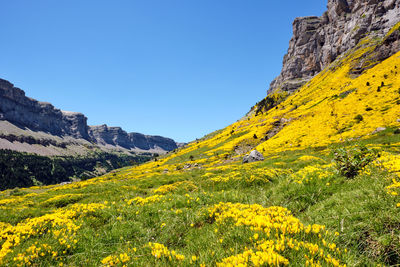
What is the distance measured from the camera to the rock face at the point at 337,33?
109m

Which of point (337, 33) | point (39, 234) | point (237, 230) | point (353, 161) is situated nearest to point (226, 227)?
point (237, 230)

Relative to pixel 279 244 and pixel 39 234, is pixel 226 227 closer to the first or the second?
pixel 279 244

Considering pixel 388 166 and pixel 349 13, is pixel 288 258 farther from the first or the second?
pixel 349 13

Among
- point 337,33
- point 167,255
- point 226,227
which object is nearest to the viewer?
point 167,255

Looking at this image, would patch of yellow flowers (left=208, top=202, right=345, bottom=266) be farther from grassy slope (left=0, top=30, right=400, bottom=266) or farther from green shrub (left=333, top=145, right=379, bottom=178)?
green shrub (left=333, top=145, right=379, bottom=178)

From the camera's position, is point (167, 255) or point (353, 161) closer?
point (167, 255)

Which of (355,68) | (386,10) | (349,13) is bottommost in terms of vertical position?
(355,68)

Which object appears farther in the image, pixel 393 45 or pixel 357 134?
pixel 393 45

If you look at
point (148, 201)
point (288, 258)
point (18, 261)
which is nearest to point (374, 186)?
point (288, 258)

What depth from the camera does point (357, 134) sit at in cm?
3288

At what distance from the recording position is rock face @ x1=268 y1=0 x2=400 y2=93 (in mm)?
109450

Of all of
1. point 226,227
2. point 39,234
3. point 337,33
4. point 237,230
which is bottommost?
point 226,227

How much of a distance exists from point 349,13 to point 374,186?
8364 inches

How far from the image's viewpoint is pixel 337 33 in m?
151
